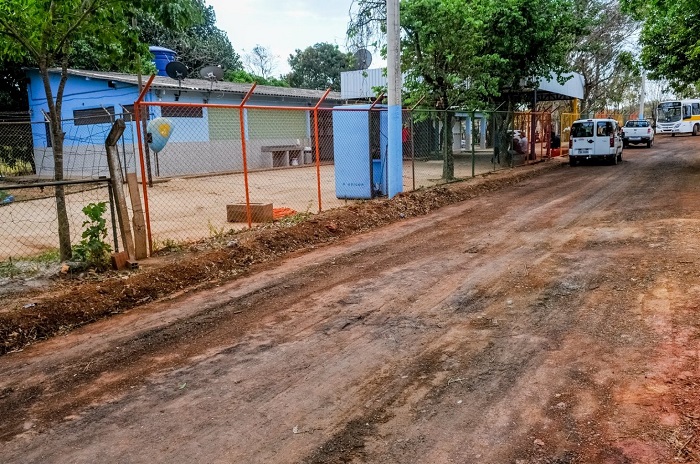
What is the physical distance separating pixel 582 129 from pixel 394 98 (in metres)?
12.4

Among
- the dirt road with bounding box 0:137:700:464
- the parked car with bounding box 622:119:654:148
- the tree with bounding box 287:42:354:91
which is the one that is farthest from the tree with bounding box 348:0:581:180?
the tree with bounding box 287:42:354:91

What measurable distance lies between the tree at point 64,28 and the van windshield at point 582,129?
18.3 meters

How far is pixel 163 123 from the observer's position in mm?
16578

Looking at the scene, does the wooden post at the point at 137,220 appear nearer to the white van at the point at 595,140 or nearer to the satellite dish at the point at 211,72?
the satellite dish at the point at 211,72

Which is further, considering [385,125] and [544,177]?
[544,177]

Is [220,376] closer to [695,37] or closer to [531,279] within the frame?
[531,279]

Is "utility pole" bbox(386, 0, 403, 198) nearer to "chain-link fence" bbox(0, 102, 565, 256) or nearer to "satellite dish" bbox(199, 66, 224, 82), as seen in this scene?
"chain-link fence" bbox(0, 102, 565, 256)

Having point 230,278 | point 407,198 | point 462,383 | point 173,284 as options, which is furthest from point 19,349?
point 407,198

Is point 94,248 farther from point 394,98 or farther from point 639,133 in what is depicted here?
point 639,133

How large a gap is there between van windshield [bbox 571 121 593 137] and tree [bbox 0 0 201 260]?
18.3 metres

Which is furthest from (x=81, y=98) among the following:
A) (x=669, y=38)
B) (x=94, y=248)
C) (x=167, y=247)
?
(x=669, y=38)

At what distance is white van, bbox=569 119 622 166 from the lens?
70.3 ft

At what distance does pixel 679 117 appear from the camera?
4362 cm

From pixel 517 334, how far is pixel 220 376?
2.59 m
